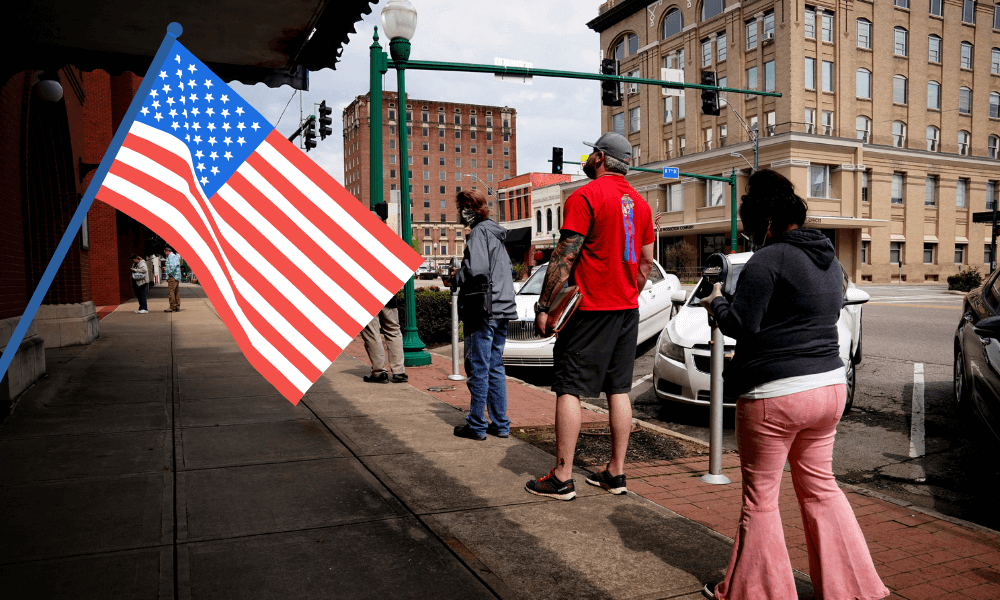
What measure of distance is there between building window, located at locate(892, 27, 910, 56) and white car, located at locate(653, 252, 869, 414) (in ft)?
150

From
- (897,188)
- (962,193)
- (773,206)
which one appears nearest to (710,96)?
(773,206)

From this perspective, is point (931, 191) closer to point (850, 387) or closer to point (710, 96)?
point (710, 96)

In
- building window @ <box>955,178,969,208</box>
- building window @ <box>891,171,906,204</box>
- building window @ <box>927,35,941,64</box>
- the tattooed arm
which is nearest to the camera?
the tattooed arm

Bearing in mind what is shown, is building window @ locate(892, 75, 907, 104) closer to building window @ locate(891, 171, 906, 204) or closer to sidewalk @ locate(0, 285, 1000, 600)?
building window @ locate(891, 171, 906, 204)

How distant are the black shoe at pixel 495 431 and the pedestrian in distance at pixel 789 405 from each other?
10.0 feet

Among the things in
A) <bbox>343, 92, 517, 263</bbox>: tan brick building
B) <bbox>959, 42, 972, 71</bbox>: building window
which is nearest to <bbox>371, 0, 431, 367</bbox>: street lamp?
<bbox>959, 42, 972, 71</bbox>: building window

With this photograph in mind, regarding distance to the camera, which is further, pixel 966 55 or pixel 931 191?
pixel 966 55

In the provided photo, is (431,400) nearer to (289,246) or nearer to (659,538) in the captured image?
(659,538)

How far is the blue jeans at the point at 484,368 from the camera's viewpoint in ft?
18.9

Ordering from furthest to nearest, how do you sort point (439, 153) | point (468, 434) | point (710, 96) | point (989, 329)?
point (439, 153) → point (710, 96) → point (468, 434) → point (989, 329)

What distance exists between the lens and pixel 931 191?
46594 millimetres

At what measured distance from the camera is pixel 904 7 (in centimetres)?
4531

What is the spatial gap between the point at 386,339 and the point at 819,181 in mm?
40308

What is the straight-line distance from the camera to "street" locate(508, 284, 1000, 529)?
498 cm
